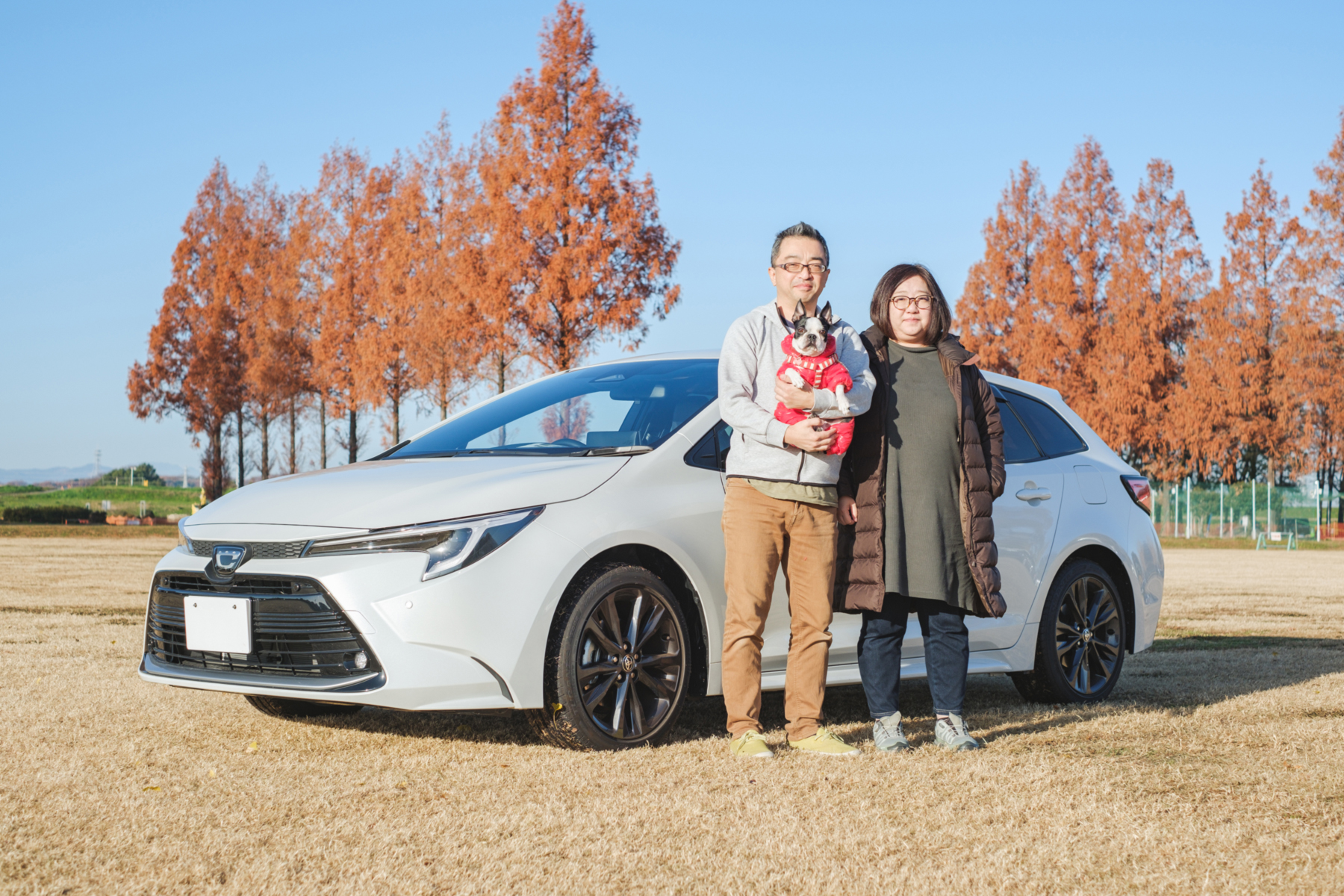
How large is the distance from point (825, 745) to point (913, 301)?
68.6 inches

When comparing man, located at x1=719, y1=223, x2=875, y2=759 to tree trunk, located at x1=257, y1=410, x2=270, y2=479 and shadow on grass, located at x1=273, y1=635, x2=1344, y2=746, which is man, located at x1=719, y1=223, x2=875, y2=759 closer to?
shadow on grass, located at x1=273, y1=635, x2=1344, y2=746

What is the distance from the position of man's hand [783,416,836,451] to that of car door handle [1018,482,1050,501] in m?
1.83

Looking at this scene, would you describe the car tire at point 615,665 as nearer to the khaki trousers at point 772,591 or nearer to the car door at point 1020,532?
the khaki trousers at point 772,591

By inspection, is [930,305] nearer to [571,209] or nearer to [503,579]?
[503,579]

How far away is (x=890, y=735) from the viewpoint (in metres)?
4.78

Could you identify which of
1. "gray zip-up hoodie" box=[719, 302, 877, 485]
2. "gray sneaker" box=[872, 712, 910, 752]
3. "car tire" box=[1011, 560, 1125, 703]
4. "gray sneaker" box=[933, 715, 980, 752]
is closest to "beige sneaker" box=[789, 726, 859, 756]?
"gray sneaker" box=[872, 712, 910, 752]

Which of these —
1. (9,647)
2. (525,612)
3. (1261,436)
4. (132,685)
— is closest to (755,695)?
(525,612)

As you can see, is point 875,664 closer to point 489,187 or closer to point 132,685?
point 132,685

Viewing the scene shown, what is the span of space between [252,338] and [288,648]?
31.7m

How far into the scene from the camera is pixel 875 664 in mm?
4852

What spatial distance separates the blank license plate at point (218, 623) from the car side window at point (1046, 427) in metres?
3.74

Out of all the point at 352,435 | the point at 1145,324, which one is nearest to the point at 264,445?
the point at 352,435

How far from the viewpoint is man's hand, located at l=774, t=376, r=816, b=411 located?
171 inches

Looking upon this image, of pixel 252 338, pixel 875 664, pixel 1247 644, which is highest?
pixel 252 338
